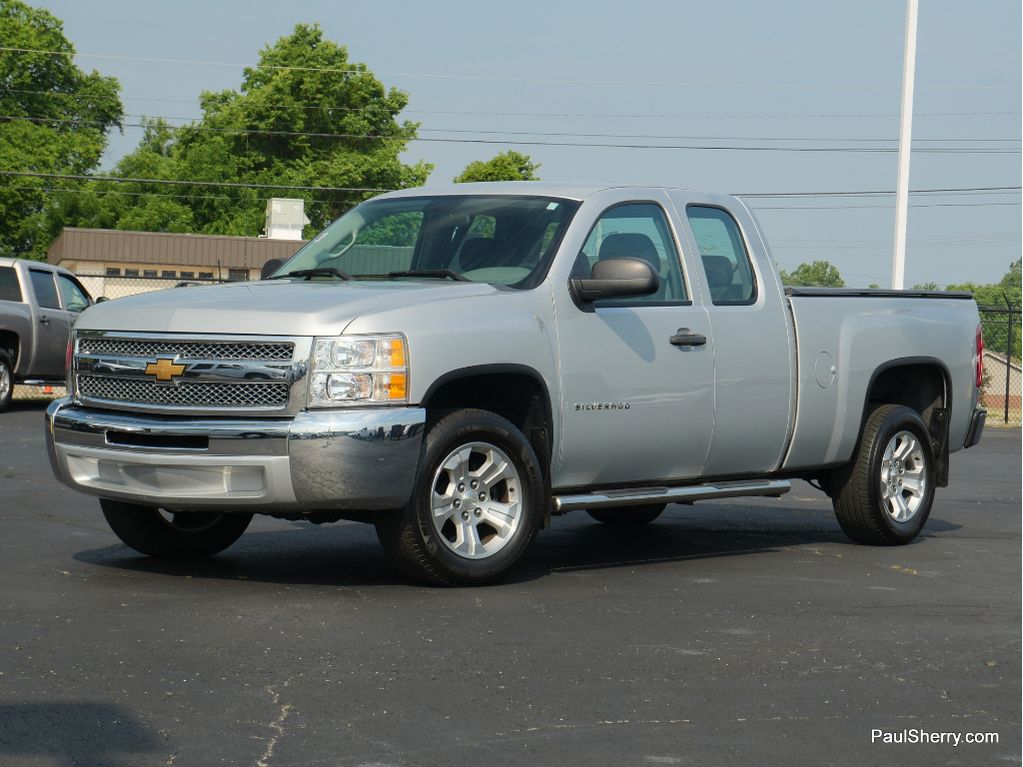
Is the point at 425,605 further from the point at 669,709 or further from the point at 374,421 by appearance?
the point at 669,709

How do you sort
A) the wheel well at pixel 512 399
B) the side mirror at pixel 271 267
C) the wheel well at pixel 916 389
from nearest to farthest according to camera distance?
the wheel well at pixel 512 399
the side mirror at pixel 271 267
the wheel well at pixel 916 389

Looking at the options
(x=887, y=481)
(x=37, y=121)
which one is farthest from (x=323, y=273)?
(x=37, y=121)

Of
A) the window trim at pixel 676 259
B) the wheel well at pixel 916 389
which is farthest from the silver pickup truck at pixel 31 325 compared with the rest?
the window trim at pixel 676 259

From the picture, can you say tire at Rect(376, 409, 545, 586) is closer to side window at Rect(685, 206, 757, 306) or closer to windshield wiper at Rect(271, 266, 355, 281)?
windshield wiper at Rect(271, 266, 355, 281)

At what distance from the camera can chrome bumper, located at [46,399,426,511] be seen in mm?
7305

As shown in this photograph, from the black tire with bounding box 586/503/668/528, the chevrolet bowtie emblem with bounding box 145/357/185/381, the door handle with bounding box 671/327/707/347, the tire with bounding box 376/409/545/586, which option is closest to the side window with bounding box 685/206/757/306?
the door handle with bounding box 671/327/707/347

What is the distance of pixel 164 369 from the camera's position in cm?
762

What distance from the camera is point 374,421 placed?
7387 millimetres

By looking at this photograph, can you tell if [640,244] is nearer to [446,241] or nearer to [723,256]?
[723,256]

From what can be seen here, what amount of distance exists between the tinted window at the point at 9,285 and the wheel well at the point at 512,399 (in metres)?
15.3

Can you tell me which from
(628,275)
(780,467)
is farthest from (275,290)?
(780,467)

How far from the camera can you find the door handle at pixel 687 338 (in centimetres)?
873

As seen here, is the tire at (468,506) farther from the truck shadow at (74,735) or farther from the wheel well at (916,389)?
the wheel well at (916,389)

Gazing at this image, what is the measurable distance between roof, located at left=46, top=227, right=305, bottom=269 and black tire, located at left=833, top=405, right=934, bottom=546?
4634cm
